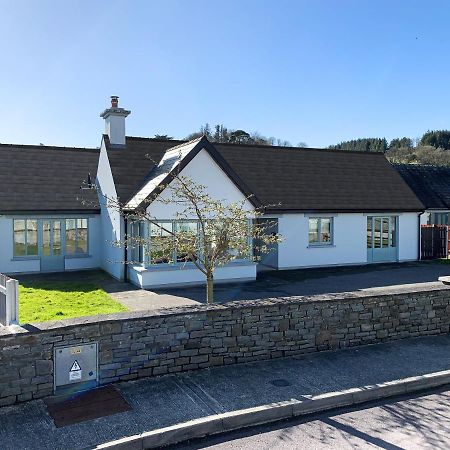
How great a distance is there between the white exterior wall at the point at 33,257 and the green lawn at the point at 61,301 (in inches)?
86.4

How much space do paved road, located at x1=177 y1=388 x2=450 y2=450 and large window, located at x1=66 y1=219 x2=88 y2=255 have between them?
15099 millimetres

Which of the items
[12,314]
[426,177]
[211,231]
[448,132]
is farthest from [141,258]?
[448,132]

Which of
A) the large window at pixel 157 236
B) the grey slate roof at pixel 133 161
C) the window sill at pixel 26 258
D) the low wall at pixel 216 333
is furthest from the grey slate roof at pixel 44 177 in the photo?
the low wall at pixel 216 333

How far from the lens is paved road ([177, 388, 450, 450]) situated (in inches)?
224

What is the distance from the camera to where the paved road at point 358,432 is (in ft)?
18.7

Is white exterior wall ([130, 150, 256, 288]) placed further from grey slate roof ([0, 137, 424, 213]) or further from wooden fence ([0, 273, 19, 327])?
wooden fence ([0, 273, 19, 327])

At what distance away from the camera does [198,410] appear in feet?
21.1

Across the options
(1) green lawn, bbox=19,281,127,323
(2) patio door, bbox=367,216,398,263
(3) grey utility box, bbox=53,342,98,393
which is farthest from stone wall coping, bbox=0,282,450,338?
(2) patio door, bbox=367,216,398,263

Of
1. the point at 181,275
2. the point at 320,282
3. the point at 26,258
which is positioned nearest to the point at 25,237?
the point at 26,258

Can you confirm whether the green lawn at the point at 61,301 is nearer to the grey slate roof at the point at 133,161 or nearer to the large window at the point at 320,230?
the grey slate roof at the point at 133,161

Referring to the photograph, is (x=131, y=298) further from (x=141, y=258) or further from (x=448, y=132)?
(x=448, y=132)

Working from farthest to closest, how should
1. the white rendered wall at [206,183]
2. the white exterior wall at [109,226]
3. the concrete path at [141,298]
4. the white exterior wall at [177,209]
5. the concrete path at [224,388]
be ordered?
the white exterior wall at [109,226]
the white rendered wall at [206,183]
the white exterior wall at [177,209]
the concrete path at [141,298]
the concrete path at [224,388]

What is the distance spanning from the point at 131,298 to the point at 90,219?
277 inches

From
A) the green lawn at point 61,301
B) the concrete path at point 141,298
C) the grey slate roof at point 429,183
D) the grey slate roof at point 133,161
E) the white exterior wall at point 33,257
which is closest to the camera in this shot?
the green lawn at point 61,301
